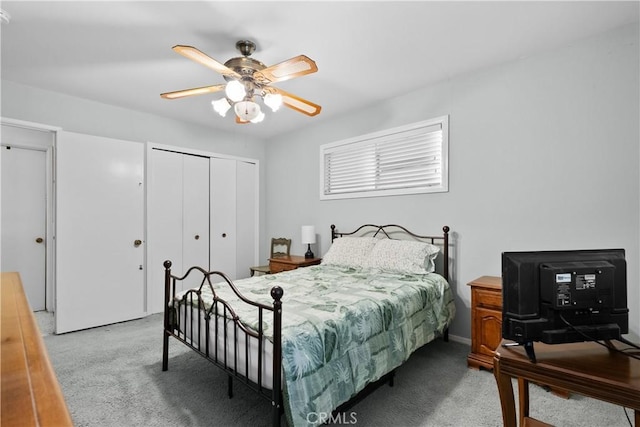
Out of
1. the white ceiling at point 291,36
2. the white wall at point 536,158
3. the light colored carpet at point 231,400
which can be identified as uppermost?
the white ceiling at point 291,36

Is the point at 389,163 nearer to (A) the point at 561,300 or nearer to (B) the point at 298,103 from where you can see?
(B) the point at 298,103

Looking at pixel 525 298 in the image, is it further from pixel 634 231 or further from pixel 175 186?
pixel 175 186

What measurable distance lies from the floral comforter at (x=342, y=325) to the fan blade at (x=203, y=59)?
1581mm

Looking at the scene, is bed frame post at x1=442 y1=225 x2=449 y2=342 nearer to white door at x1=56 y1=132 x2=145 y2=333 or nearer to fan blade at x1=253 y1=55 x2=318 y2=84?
fan blade at x1=253 y1=55 x2=318 y2=84

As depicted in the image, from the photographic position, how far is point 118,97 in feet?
11.4

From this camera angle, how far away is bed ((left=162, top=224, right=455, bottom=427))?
5.10ft

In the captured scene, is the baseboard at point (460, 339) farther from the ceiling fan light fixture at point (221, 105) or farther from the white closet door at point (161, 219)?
the white closet door at point (161, 219)

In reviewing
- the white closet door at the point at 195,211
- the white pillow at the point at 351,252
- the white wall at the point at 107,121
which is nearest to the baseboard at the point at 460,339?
the white pillow at the point at 351,252

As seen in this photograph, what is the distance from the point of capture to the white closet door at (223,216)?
4.62m

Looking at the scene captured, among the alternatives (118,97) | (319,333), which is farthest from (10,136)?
(319,333)

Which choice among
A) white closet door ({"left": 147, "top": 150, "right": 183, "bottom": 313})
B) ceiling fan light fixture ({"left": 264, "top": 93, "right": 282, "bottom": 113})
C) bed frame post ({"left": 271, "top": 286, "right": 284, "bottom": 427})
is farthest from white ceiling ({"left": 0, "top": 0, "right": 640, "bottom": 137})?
bed frame post ({"left": 271, "top": 286, "right": 284, "bottom": 427})

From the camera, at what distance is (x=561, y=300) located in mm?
1189

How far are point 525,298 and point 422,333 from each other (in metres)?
1.39

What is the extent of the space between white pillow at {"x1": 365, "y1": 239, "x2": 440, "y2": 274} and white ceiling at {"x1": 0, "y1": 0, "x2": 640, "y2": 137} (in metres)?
1.65
